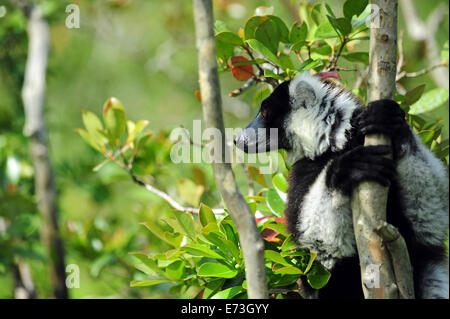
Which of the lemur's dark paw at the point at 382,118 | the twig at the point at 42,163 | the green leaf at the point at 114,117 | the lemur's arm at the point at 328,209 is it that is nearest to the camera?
the lemur's dark paw at the point at 382,118

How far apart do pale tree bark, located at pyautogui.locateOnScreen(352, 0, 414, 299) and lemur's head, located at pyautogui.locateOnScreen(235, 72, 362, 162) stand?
48 centimetres

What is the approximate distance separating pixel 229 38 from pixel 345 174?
2.82ft

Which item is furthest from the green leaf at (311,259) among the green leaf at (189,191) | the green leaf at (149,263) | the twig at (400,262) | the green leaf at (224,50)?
the green leaf at (189,191)

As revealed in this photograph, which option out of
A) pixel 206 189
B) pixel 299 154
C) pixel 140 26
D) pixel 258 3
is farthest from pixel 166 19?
pixel 299 154

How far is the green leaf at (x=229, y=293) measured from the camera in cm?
209

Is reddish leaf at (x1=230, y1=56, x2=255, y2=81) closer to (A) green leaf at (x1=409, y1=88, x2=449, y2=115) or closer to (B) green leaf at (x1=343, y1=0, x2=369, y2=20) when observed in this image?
(B) green leaf at (x1=343, y1=0, x2=369, y2=20)

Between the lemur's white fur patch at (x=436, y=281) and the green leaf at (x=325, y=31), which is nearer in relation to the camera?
the lemur's white fur patch at (x=436, y=281)

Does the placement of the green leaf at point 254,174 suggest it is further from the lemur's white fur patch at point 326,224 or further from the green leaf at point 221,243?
the green leaf at point 221,243

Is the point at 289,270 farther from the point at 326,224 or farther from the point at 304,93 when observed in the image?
the point at 304,93

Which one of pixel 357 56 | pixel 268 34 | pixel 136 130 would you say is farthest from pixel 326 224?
pixel 136 130

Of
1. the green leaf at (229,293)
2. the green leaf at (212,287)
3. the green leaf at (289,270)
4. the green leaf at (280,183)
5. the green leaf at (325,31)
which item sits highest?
the green leaf at (325,31)

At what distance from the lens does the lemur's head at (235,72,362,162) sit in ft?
7.63
